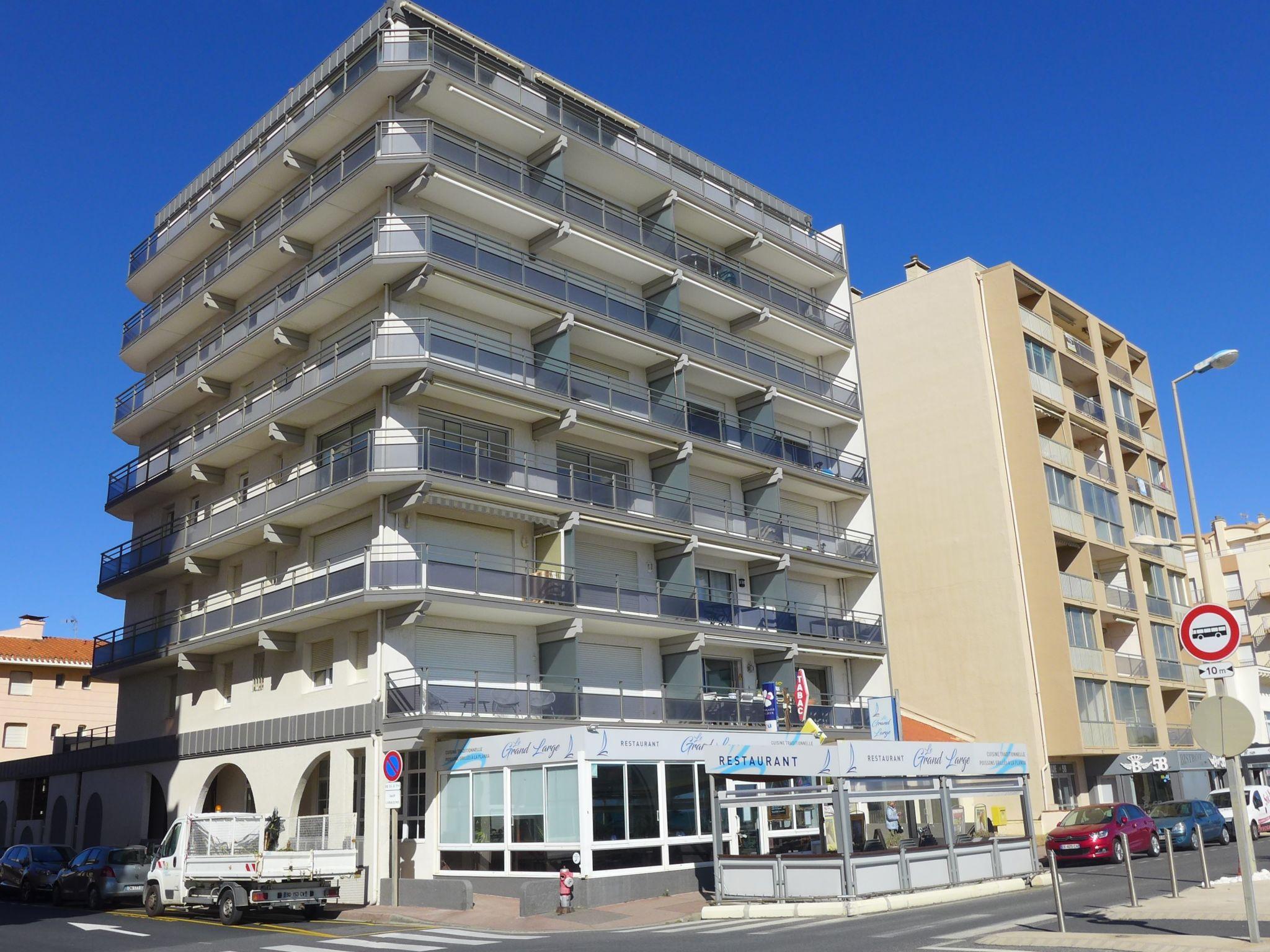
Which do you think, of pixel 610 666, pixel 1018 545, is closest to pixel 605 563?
pixel 610 666

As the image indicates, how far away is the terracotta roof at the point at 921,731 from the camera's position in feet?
131

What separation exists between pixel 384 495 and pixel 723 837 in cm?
1202

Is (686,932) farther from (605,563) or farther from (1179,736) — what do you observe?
(1179,736)

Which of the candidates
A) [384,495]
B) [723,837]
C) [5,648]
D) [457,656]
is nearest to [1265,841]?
[723,837]

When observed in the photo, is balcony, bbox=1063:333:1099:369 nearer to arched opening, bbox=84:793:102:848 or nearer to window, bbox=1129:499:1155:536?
window, bbox=1129:499:1155:536

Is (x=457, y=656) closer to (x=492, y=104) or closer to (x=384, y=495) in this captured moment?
(x=384, y=495)

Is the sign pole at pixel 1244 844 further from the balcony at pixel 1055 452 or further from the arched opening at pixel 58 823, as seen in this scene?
the arched opening at pixel 58 823

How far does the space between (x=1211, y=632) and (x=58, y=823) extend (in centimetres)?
4021

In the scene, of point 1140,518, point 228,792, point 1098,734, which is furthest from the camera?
point 1140,518

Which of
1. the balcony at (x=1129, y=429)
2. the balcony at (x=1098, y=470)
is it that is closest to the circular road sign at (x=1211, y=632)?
the balcony at (x=1098, y=470)

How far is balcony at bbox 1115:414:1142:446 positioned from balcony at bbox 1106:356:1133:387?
6.31ft

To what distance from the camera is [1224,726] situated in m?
12.3

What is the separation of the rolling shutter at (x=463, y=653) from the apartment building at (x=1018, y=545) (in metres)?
21.1

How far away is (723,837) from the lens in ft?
81.8
